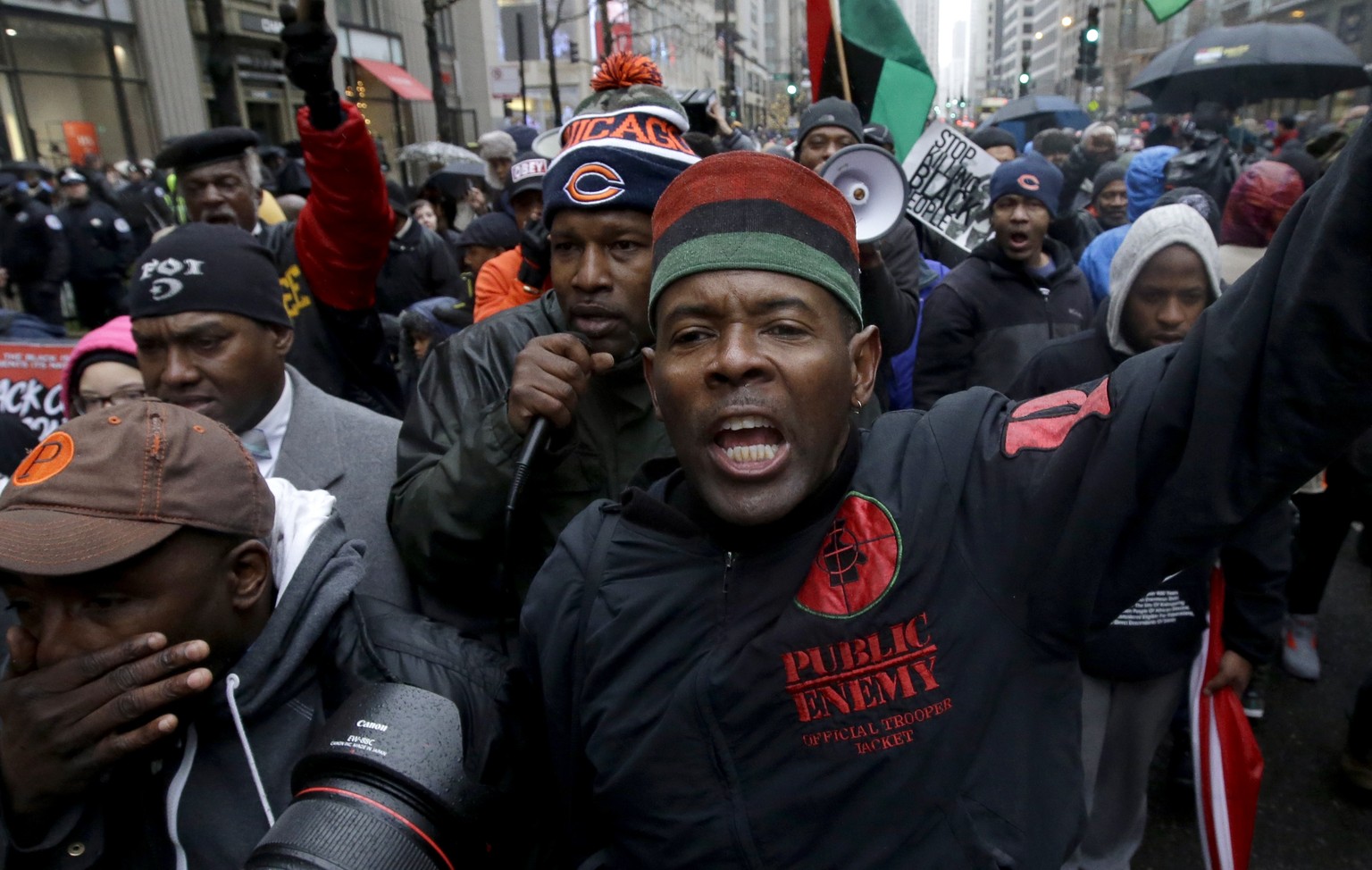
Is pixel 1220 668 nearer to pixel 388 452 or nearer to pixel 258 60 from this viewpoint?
pixel 388 452

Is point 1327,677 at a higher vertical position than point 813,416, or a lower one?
lower

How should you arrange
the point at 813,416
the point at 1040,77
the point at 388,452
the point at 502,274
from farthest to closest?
the point at 1040,77
the point at 502,274
the point at 388,452
the point at 813,416

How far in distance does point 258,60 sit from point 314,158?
22.5 metres

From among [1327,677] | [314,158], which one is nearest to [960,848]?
[314,158]

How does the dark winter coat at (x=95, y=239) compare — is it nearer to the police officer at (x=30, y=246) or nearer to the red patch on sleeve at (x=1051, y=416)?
the police officer at (x=30, y=246)

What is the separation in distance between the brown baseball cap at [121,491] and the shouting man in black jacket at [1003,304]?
3.11 meters

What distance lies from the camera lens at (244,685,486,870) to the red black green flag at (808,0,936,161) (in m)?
4.49

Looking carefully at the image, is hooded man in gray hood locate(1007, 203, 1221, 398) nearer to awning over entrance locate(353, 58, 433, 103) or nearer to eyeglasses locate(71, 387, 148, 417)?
eyeglasses locate(71, 387, 148, 417)

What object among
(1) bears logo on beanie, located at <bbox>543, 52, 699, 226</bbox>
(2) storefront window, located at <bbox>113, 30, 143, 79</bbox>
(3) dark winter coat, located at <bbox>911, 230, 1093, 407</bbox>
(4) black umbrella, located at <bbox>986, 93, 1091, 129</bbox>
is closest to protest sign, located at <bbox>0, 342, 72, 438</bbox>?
(1) bears logo on beanie, located at <bbox>543, 52, 699, 226</bbox>

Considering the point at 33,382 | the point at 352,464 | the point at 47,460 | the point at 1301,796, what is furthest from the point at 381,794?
the point at 1301,796

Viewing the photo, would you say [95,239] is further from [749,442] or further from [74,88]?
[749,442]

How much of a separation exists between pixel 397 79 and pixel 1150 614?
27225 millimetres

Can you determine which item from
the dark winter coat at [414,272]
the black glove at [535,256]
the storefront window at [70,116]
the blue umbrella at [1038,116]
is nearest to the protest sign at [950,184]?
the black glove at [535,256]

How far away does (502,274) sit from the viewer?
408 cm
